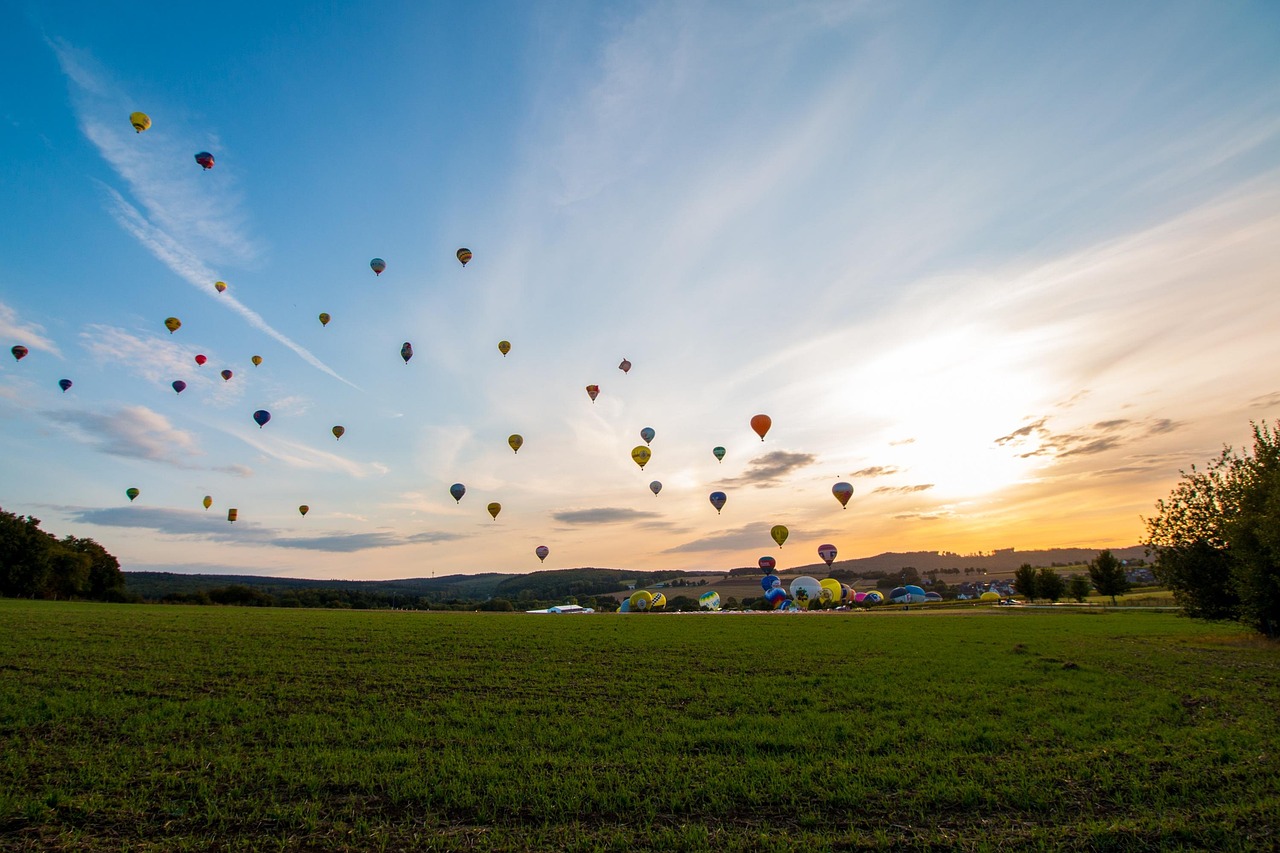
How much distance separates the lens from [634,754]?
10.6 meters

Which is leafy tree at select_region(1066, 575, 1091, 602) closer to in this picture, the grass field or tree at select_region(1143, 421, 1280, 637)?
tree at select_region(1143, 421, 1280, 637)

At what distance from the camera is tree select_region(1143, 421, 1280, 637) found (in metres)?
25.5

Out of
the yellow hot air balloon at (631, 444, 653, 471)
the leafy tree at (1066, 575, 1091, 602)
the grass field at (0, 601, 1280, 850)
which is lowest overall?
the leafy tree at (1066, 575, 1091, 602)

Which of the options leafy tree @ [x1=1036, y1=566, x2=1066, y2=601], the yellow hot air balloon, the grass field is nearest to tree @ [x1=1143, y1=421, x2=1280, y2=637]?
the grass field

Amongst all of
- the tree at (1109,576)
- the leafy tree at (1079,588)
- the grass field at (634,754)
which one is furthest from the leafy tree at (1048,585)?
the grass field at (634,754)

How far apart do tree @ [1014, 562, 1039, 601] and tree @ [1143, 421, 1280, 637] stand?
60236 millimetres

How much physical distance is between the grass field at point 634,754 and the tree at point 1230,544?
242 inches

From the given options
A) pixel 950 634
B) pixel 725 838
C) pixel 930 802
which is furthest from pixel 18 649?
pixel 950 634

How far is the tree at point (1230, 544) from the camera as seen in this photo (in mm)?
25500

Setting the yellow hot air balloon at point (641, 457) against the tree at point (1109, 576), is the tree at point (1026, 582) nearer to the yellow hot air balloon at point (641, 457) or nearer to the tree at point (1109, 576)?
the tree at point (1109, 576)

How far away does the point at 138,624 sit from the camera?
34.6 metres

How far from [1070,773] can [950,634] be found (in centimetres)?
2769

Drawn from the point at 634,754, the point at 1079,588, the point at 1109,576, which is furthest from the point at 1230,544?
the point at 1079,588

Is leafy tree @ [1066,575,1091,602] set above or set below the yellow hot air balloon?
below
